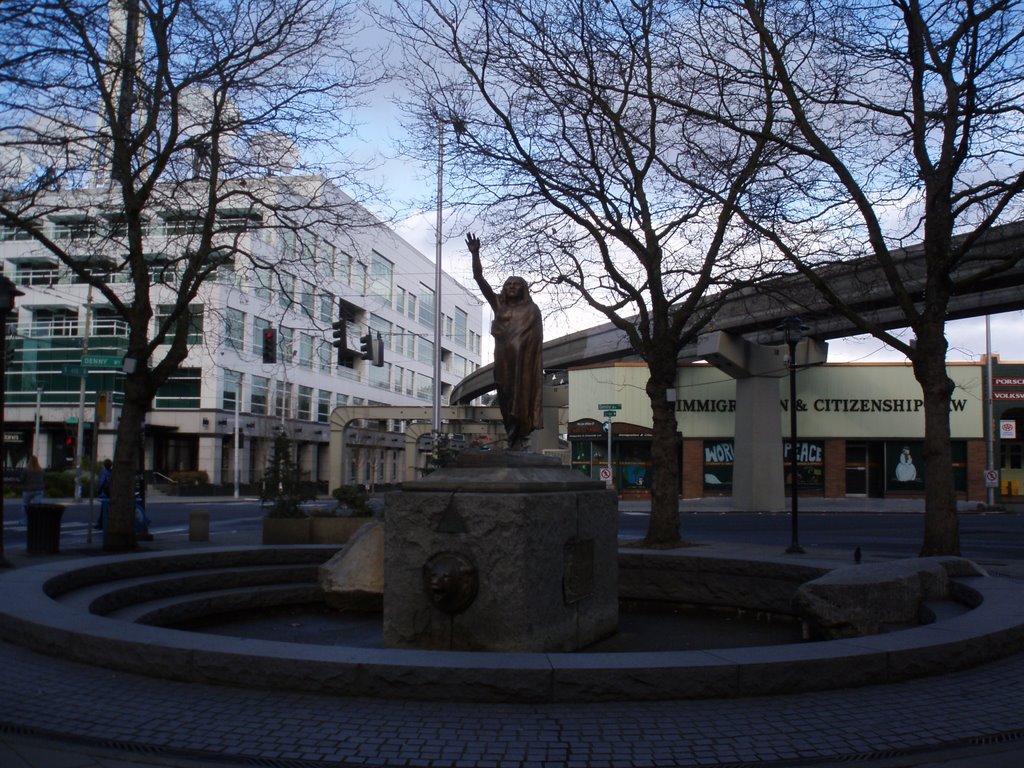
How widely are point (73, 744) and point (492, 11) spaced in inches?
570

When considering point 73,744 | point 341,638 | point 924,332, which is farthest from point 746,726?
point 924,332

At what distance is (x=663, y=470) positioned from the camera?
18.5 metres

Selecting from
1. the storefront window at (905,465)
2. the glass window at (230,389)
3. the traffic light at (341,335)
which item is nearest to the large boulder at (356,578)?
the traffic light at (341,335)

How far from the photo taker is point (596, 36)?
1672 centimetres

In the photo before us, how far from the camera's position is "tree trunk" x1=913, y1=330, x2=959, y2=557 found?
14141mm

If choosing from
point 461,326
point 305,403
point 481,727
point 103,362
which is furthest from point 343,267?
point 461,326

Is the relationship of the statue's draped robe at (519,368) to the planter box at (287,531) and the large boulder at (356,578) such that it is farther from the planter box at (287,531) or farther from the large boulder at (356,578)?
the planter box at (287,531)

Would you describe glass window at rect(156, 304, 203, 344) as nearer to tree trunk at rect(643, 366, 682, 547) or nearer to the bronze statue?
tree trunk at rect(643, 366, 682, 547)

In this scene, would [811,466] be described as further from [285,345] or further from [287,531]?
[287,531]

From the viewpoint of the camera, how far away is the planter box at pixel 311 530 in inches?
708

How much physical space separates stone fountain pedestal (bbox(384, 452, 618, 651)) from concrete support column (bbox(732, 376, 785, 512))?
29.6m

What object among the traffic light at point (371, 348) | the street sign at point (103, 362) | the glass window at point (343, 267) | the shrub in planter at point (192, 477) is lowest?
the shrub in planter at point (192, 477)

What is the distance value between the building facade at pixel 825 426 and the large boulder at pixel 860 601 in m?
35.6

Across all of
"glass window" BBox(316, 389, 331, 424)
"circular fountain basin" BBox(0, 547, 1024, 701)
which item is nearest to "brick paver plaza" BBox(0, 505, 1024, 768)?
"circular fountain basin" BBox(0, 547, 1024, 701)
